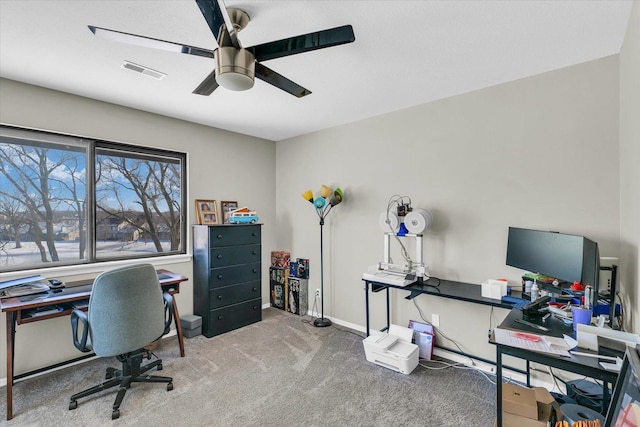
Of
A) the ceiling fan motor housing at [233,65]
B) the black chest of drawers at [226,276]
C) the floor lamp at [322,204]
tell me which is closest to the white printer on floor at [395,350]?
the floor lamp at [322,204]

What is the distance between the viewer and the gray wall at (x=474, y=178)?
2225 mm

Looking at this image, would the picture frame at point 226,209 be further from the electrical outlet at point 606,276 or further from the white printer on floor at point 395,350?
the electrical outlet at point 606,276

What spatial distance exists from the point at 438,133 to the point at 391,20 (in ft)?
4.87

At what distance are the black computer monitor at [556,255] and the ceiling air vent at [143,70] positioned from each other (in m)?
3.11

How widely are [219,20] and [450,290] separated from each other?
99.8 inches

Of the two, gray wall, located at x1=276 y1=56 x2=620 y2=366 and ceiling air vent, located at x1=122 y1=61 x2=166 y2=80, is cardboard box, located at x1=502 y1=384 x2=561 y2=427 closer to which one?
gray wall, located at x1=276 y1=56 x2=620 y2=366

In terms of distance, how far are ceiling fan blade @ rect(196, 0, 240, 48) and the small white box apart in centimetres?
243

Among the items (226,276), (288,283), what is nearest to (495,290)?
(288,283)

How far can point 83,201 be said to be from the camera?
297 centimetres

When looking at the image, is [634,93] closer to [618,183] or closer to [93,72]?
[618,183]

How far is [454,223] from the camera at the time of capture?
2889 mm

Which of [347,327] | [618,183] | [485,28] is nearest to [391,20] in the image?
[485,28]

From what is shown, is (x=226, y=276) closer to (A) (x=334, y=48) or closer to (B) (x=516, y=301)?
(A) (x=334, y=48)

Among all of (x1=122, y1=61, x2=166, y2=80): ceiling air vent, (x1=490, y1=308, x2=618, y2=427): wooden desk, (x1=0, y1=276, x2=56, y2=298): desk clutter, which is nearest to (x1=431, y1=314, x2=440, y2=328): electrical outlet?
(x1=490, y1=308, x2=618, y2=427): wooden desk
